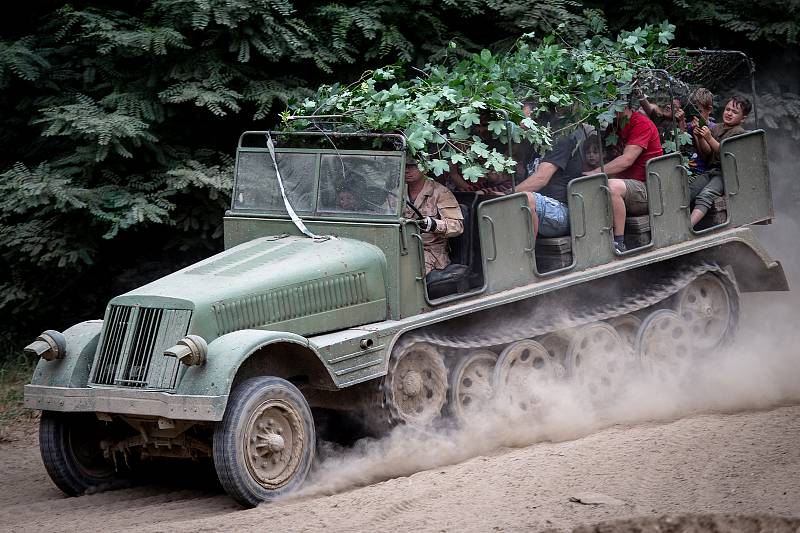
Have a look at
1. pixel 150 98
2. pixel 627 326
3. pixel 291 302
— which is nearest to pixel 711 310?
pixel 627 326

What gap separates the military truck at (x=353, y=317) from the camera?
25.6 ft

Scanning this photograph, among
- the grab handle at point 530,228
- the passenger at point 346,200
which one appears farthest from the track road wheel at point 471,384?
the passenger at point 346,200

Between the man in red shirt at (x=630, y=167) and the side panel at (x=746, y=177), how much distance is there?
75cm

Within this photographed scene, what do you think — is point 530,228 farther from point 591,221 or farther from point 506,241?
point 591,221

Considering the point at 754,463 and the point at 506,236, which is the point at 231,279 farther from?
the point at 754,463

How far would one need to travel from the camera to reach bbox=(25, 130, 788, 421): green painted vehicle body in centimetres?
778

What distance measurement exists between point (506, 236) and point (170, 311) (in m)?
2.83

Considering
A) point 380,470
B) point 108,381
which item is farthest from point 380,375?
point 108,381

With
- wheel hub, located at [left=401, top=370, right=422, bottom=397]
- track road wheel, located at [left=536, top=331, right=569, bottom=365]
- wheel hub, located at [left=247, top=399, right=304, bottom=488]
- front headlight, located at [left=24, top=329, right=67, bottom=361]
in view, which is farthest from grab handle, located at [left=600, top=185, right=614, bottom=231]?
front headlight, located at [left=24, top=329, right=67, bottom=361]

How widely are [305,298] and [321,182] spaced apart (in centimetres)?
113

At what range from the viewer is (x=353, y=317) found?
8648 mm

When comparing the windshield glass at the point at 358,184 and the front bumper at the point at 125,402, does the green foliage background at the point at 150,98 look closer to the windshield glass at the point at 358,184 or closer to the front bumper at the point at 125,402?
the windshield glass at the point at 358,184

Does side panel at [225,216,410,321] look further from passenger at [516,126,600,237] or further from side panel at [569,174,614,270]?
side panel at [569,174,614,270]

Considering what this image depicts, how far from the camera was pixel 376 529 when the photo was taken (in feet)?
22.6
